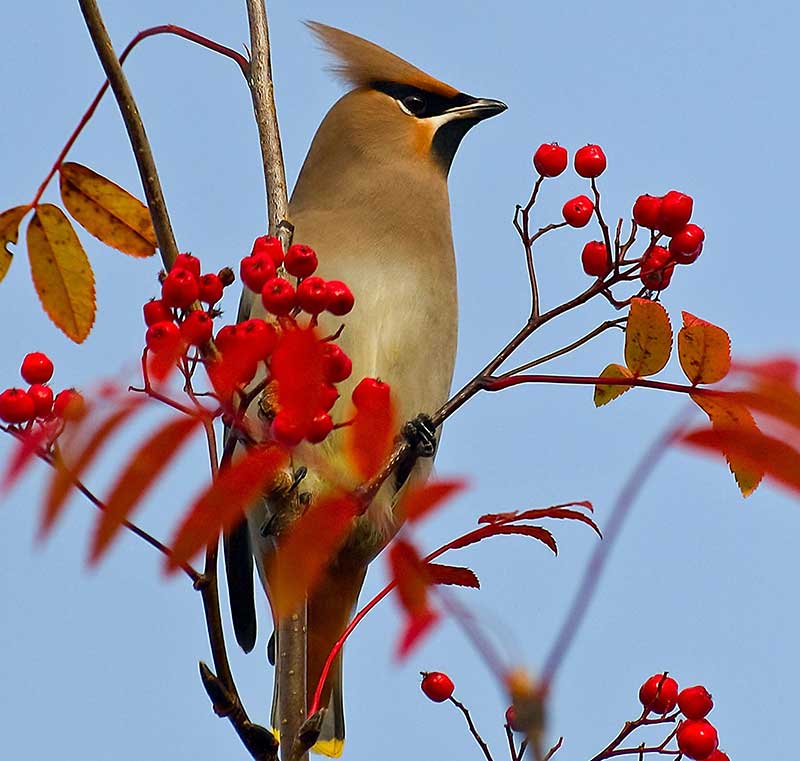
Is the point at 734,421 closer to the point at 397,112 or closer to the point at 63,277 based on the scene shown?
the point at 63,277

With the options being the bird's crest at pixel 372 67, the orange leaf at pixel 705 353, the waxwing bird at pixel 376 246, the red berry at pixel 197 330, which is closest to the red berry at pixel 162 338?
the red berry at pixel 197 330

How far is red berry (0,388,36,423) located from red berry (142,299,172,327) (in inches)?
6.8

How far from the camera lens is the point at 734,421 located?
1.15 meters

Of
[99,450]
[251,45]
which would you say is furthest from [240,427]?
[251,45]

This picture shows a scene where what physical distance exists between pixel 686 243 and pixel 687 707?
0.60 m

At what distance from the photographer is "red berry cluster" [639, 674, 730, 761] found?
1.74m

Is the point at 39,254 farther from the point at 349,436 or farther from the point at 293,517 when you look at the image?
the point at 349,436

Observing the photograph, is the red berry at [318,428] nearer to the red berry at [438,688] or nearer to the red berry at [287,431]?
the red berry at [287,431]

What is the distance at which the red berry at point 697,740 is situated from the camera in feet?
5.66

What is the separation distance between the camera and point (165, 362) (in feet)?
4.08

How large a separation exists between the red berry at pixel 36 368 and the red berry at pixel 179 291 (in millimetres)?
217

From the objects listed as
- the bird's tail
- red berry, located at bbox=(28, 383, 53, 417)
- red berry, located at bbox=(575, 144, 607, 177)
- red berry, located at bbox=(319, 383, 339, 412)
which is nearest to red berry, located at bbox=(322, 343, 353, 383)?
red berry, located at bbox=(319, 383, 339, 412)

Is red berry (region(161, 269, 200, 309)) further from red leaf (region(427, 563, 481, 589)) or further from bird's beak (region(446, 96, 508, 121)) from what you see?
bird's beak (region(446, 96, 508, 121))

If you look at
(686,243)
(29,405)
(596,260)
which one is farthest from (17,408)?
(686,243)
